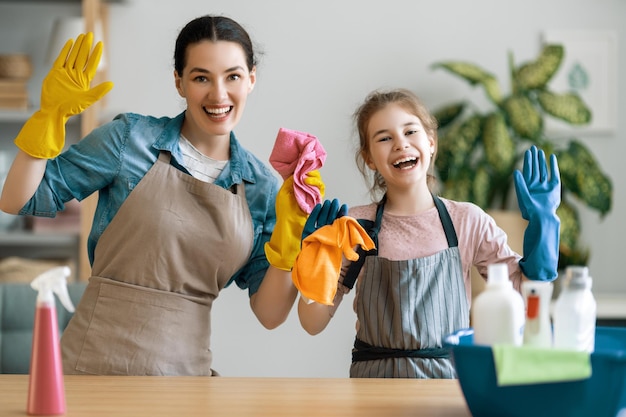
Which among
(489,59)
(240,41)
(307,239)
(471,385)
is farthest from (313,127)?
(471,385)

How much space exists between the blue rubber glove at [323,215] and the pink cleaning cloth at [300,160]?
0.07 metres

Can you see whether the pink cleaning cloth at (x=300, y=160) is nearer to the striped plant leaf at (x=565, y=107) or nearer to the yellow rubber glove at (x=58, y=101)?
the yellow rubber glove at (x=58, y=101)

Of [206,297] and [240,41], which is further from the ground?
[240,41]

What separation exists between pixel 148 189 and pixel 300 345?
6.55 feet

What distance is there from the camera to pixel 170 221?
171 cm

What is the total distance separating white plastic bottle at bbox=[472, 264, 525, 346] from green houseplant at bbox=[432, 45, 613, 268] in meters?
→ 2.24

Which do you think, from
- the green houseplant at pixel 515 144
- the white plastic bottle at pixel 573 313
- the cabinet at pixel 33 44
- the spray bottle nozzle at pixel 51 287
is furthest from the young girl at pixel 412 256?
the cabinet at pixel 33 44

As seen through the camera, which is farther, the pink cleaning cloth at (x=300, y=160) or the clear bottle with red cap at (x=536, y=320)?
the pink cleaning cloth at (x=300, y=160)

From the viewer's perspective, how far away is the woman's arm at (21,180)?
1617mm

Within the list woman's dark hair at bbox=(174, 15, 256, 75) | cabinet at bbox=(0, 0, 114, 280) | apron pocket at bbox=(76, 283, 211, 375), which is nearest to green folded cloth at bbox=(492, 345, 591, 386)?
apron pocket at bbox=(76, 283, 211, 375)

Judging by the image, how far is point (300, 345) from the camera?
361 centimetres

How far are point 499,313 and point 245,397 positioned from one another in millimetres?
416

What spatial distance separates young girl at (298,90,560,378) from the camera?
162 centimetres

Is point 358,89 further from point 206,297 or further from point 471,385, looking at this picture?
point 471,385
